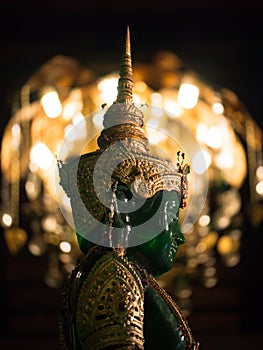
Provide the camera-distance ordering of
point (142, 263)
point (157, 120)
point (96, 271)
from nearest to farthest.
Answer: point (96, 271)
point (142, 263)
point (157, 120)

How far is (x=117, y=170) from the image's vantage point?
A: 76.7 inches

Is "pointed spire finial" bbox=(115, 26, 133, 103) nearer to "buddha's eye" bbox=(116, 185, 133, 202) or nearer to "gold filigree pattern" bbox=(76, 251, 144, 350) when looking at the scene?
"buddha's eye" bbox=(116, 185, 133, 202)

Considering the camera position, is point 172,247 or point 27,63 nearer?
point 172,247

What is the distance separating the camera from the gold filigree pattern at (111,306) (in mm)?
1756

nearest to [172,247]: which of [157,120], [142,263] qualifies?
[142,263]

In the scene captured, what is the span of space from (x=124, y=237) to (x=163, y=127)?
2.84 meters

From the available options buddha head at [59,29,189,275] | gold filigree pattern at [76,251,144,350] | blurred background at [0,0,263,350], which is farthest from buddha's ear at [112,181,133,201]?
blurred background at [0,0,263,350]

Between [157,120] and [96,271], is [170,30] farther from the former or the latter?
[96,271]

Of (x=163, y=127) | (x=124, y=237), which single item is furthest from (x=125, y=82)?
(x=163, y=127)

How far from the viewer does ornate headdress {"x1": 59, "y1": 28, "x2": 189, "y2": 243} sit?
194cm

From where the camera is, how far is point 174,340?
189 centimetres

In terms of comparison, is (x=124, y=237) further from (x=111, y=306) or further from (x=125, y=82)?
(x=125, y=82)

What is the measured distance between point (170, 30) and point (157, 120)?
50cm

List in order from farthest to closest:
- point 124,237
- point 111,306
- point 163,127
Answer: point 163,127
point 124,237
point 111,306
